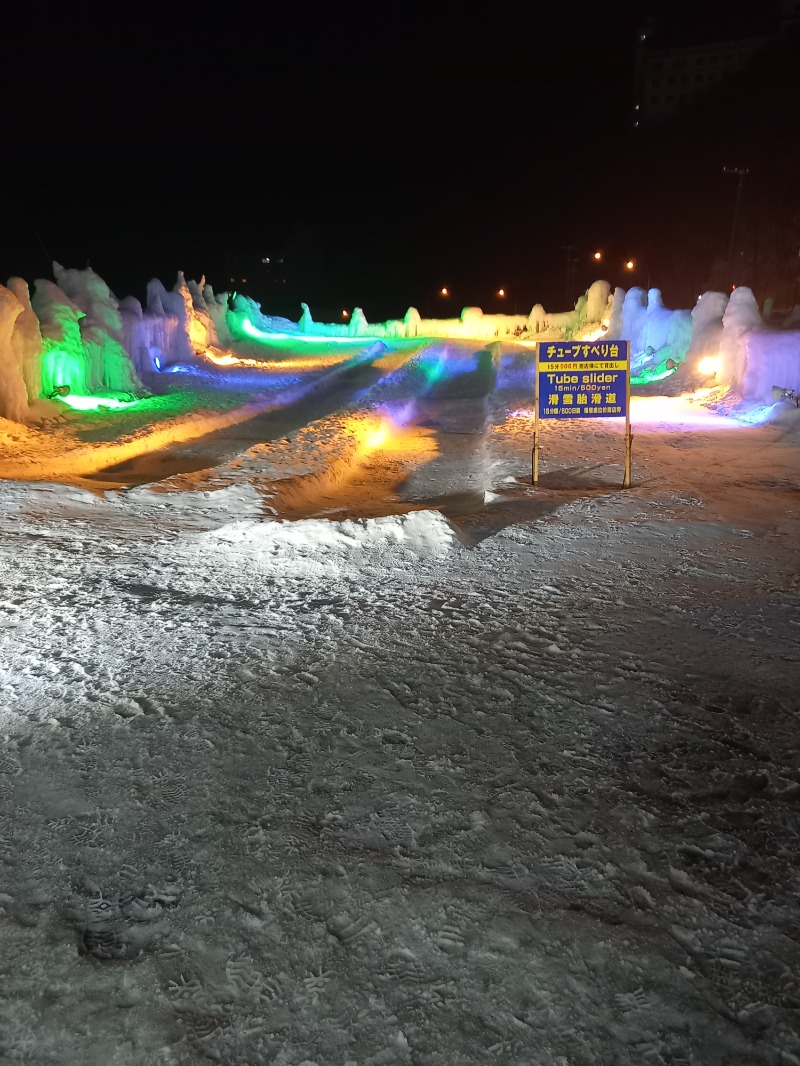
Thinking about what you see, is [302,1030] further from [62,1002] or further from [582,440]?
[582,440]

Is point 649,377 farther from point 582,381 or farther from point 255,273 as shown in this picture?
point 255,273

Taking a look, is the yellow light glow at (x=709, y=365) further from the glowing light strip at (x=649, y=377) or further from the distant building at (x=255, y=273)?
the distant building at (x=255, y=273)

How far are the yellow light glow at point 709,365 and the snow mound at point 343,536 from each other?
16.1 m

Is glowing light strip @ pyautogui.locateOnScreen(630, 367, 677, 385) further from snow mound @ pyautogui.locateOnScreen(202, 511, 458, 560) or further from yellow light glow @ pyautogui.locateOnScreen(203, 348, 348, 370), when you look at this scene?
snow mound @ pyautogui.locateOnScreen(202, 511, 458, 560)

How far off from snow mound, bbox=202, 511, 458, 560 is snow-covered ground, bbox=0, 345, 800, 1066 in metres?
0.03

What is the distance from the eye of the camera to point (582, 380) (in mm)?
9922

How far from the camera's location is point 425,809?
3.28 meters

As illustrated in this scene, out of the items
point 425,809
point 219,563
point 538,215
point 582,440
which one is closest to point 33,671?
point 219,563

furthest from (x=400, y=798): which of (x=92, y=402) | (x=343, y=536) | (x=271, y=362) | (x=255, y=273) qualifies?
(x=255, y=273)

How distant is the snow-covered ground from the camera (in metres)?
2.34

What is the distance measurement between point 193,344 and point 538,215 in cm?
6629

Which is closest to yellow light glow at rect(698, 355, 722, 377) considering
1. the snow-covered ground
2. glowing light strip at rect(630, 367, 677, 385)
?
glowing light strip at rect(630, 367, 677, 385)

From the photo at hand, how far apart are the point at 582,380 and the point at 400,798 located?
304 inches

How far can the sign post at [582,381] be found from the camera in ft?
32.2
